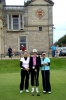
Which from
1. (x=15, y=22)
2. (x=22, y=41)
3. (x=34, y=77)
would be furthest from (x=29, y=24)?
(x=34, y=77)

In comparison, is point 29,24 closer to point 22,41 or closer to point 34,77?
point 22,41

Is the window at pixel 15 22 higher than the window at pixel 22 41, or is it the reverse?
the window at pixel 15 22

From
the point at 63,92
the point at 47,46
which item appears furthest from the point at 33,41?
the point at 63,92

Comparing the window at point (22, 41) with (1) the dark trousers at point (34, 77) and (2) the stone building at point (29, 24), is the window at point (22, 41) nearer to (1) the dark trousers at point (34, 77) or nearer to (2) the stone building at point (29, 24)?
(2) the stone building at point (29, 24)

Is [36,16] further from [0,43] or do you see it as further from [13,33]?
[0,43]

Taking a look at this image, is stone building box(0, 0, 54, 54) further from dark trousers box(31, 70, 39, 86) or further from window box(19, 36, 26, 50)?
dark trousers box(31, 70, 39, 86)

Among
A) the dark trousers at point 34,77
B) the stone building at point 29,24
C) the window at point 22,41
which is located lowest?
the dark trousers at point 34,77

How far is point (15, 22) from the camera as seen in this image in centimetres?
4897

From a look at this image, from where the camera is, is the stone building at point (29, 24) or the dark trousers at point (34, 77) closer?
the dark trousers at point (34, 77)

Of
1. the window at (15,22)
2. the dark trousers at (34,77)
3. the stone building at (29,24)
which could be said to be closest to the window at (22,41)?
the stone building at (29,24)

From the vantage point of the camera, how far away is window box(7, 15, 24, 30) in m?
48.7

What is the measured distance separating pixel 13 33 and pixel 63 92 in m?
34.3

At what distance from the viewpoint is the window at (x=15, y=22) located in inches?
1916

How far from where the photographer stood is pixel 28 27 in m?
49.2
